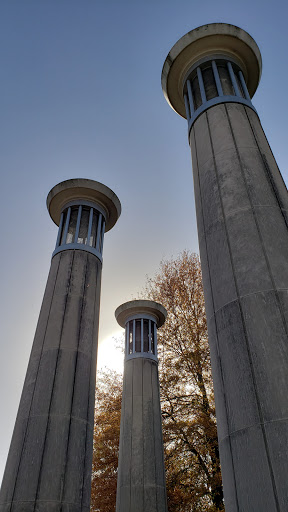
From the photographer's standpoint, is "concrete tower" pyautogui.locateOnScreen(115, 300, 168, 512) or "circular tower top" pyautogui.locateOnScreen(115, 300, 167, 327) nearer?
"concrete tower" pyautogui.locateOnScreen(115, 300, 168, 512)

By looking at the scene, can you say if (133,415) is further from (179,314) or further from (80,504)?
(179,314)

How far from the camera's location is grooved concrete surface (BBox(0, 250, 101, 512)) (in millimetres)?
5723

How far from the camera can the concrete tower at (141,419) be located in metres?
10.1

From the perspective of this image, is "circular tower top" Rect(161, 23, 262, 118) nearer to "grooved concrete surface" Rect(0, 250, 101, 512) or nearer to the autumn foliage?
"grooved concrete surface" Rect(0, 250, 101, 512)

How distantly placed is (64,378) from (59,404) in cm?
45

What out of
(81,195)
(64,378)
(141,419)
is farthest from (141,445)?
(81,195)

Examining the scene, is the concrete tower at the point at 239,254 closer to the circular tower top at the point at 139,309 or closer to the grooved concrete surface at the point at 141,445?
the grooved concrete surface at the point at 141,445

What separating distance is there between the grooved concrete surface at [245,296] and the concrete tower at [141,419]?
787 centimetres

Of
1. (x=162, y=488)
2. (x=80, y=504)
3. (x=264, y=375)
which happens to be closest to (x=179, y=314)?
(x=162, y=488)

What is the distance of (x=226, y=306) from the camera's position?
410 centimetres

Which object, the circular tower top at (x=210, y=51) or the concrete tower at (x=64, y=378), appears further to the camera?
the circular tower top at (x=210, y=51)

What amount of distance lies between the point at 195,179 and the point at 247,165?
0.96 meters

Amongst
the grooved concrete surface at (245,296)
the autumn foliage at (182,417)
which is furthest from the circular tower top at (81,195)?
the autumn foliage at (182,417)

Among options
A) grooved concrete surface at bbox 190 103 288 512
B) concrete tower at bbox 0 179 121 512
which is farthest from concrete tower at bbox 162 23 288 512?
concrete tower at bbox 0 179 121 512
